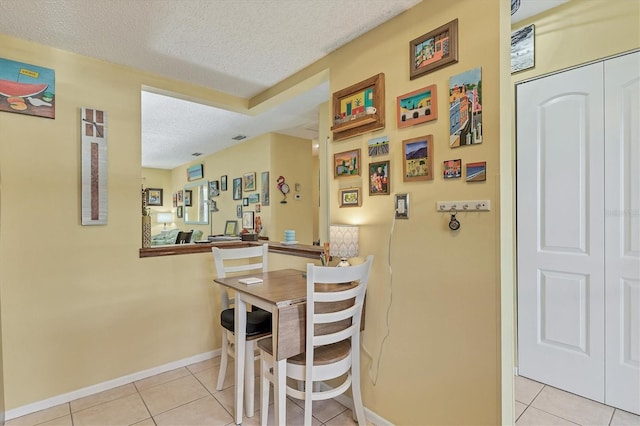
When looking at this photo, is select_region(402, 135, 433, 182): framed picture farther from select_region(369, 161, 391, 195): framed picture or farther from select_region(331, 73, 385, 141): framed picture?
select_region(331, 73, 385, 141): framed picture

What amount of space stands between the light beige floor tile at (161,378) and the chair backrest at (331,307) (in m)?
1.58

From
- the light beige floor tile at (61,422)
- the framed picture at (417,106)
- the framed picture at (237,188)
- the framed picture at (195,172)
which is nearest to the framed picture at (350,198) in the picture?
the framed picture at (417,106)

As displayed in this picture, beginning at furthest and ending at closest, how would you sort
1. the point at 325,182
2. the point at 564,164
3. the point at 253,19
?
the point at 325,182 → the point at 564,164 → the point at 253,19

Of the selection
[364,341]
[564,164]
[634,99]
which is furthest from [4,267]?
[634,99]

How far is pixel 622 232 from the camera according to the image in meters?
1.96

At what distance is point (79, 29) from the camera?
6.45 ft

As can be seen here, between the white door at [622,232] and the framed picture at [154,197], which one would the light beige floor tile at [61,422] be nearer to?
the white door at [622,232]

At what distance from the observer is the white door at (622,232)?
1913 mm

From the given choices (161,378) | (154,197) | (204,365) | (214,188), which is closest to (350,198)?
(204,365)

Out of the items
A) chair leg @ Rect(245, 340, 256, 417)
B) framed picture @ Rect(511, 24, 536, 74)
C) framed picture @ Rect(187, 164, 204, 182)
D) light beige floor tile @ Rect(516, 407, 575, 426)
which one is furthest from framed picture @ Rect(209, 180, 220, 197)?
light beige floor tile @ Rect(516, 407, 575, 426)

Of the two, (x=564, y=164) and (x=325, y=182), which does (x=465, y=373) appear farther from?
(x=325, y=182)

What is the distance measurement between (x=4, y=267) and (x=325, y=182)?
2669mm

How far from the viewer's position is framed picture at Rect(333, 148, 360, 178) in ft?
6.88

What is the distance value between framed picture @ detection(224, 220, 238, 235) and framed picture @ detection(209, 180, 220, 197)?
28.9 inches
